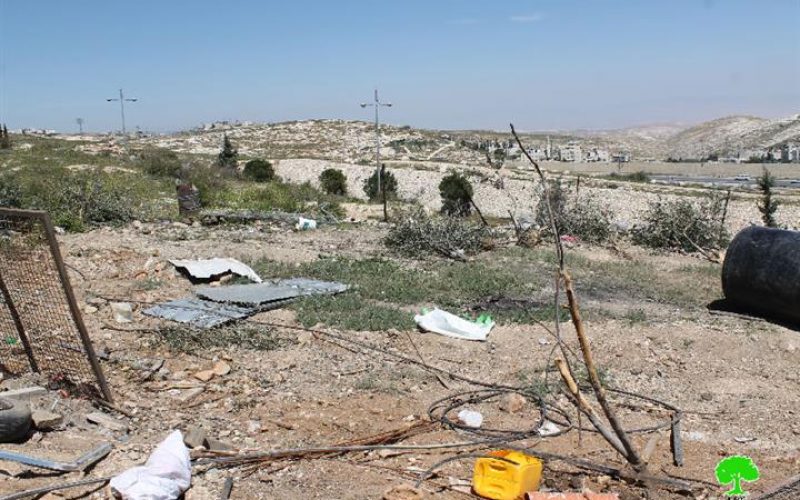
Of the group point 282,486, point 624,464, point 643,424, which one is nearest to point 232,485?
point 282,486

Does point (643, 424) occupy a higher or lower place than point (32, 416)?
lower

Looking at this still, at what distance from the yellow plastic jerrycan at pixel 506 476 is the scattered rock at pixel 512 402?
1222 mm

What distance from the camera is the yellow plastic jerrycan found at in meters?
3.43

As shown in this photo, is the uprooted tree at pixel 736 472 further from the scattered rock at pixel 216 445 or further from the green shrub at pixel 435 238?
the green shrub at pixel 435 238

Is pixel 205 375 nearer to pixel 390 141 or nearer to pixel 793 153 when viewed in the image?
pixel 390 141

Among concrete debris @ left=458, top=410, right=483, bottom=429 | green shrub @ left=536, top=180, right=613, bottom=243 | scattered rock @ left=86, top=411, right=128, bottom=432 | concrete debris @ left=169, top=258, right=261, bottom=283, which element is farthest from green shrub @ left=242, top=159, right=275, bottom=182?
concrete debris @ left=458, top=410, right=483, bottom=429

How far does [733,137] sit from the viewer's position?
308 feet

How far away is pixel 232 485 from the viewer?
11.8 feet

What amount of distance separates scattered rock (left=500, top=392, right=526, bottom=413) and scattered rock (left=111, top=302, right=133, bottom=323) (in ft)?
11.8

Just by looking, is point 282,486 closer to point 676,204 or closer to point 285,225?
point 285,225

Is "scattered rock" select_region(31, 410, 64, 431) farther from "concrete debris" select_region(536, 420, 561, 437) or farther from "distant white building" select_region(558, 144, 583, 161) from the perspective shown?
"distant white building" select_region(558, 144, 583, 161)

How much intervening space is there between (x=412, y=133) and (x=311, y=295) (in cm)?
6216

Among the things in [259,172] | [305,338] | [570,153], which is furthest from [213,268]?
[570,153]

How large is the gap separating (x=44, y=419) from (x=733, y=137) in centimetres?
10287
